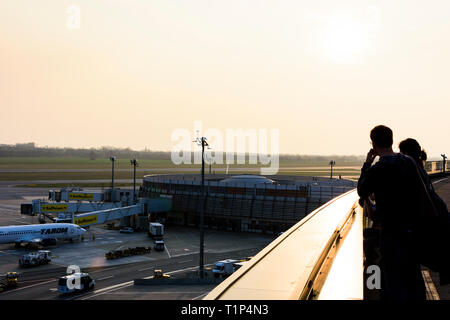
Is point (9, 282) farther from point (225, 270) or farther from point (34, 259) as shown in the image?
point (225, 270)

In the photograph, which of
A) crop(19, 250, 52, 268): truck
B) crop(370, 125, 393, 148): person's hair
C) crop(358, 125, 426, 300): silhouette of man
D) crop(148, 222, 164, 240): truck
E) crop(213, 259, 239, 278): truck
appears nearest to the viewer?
crop(358, 125, 426, 300): silhouette of man

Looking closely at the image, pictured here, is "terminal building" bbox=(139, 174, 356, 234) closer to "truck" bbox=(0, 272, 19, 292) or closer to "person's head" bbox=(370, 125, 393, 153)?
"truck" bbox=(0, 272, 19, 292)

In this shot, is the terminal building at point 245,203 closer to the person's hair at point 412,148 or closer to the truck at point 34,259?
the truck at point 34,259

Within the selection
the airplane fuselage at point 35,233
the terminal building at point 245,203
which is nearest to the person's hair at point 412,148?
the airplane fuselage at point 35,233

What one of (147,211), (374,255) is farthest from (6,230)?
(374,255)

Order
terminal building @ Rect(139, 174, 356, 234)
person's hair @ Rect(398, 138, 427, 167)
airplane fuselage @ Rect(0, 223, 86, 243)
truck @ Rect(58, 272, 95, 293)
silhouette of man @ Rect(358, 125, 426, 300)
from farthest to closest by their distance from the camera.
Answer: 1. terminal building @ Rect(139, 174, 356, 234)
2. airplane fuselage @ Rect(0, 223, 86, 243)
3. truck @ Rect(58, 272, 95, 293)
4. person's hair @ Rect(398, 138, 427, 167)
5. silhouette of man @ Rect(358, 125, 426, 300)

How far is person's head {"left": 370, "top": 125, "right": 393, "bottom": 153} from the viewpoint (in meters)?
5.09

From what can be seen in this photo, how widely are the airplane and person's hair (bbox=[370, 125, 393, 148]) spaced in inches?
2351

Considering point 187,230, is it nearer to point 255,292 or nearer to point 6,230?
point 6,230

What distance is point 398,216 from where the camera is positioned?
469 centimetres

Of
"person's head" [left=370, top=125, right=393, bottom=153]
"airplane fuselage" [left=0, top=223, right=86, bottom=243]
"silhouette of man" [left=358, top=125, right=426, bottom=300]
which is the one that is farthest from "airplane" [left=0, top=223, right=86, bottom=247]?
"silhouette of man" [left=358, top=125, right=426, bottom=300]

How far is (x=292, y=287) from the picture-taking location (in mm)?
4547

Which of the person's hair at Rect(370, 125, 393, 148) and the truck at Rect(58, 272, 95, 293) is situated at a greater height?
the person's hair at Rect(370, 125, 393, 148)
